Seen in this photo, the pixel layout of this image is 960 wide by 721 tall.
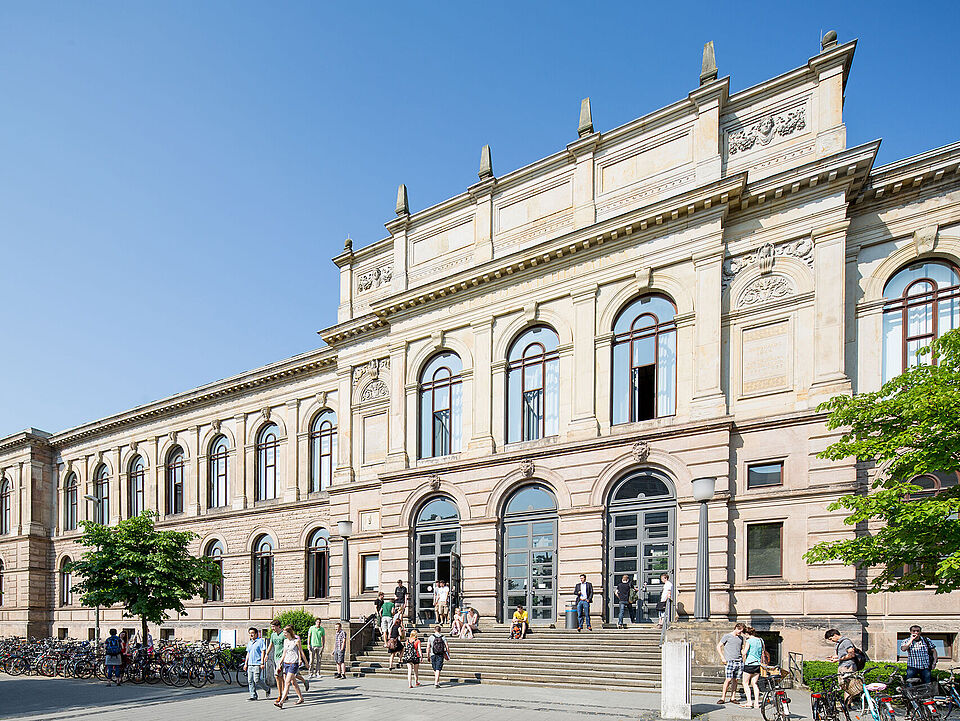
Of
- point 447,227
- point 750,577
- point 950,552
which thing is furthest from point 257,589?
point 950,552

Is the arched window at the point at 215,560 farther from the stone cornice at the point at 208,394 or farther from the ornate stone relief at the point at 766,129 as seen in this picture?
the ornate stone relief at the point at 766,129

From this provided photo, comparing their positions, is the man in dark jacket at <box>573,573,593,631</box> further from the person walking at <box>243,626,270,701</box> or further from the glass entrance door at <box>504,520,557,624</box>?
the person walking at <box>243,626,270,701</box>

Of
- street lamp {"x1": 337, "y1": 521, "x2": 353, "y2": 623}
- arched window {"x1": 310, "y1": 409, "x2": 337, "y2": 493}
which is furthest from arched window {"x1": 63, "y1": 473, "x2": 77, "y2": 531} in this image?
street lamp {"x1": 337, "y1": 521, "x2": 353, "y2": 623}

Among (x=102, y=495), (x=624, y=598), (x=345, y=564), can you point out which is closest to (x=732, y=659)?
(x=624, y=598)

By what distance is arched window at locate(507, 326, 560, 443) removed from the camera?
28.0 meters

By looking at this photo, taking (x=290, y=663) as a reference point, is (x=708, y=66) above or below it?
above

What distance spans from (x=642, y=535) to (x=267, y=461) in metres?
23.2

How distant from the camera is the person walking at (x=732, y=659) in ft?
56.1

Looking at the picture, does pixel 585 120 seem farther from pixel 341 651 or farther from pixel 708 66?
pixel 341 651

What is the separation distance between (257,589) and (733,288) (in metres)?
27.8

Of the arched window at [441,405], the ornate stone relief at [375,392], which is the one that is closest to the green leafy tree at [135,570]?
the ornate stone relief at [375,392]

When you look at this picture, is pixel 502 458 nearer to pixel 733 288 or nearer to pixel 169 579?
pixel 733 288

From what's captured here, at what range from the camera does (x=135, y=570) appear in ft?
95.4

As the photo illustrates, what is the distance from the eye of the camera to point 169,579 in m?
29.8
